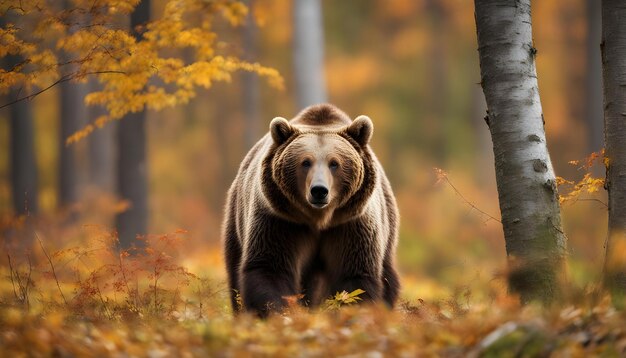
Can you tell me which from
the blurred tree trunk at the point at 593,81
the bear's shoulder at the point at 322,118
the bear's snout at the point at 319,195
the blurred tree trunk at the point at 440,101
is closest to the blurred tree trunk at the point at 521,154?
the bear's snout at the point at 319,195

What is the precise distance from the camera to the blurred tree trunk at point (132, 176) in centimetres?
1285

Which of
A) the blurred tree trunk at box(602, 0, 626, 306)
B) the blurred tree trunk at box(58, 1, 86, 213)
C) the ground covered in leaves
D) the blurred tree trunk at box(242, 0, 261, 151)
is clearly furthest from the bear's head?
the blurred tree trunk at box(242, 0, 261, 151)

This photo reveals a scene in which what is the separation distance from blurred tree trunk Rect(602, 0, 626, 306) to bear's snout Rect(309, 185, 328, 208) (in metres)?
1.99

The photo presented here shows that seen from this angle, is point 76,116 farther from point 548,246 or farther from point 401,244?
point 548,246

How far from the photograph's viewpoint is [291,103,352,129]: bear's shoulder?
680 cm

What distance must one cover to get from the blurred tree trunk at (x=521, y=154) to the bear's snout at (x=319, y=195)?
4.21ft

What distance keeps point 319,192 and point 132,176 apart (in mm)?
8071

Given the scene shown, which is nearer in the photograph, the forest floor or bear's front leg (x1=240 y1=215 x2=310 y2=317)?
the forest floor

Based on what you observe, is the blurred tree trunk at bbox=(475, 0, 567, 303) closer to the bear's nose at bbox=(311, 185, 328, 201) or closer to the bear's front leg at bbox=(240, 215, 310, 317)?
the bear's nose at bbox=(311, 185, 328, 201)

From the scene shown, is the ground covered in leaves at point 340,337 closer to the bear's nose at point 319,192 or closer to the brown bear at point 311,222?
the bear's nose at point 319,192

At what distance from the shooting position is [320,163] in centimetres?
605

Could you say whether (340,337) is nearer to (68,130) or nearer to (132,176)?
(132,176)

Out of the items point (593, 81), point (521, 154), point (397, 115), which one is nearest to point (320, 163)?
point (521, 154)

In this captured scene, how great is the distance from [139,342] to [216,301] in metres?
3.71
